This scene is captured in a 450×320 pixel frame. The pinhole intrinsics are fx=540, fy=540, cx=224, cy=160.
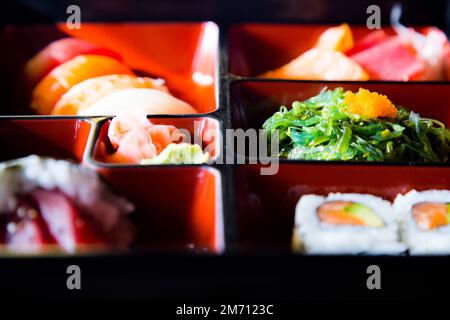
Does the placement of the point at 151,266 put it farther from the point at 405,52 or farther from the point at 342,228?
the point at 405,52

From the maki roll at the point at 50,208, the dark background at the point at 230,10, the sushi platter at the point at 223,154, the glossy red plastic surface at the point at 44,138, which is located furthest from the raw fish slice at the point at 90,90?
the maki roll at the point at 50,208

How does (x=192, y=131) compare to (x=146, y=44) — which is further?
(x=146, y=44)

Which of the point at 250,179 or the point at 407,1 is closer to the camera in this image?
the point at 250,179

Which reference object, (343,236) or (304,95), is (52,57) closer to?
(304,95)

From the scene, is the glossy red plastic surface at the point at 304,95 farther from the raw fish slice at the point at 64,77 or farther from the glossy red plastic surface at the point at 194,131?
the raw fish slice at the point at 64,77

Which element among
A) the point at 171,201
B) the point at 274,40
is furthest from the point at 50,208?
the point at 274,40

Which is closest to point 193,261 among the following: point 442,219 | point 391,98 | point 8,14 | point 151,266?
point 151,266

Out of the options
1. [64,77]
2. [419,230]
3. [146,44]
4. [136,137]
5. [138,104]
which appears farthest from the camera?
[146,44]
